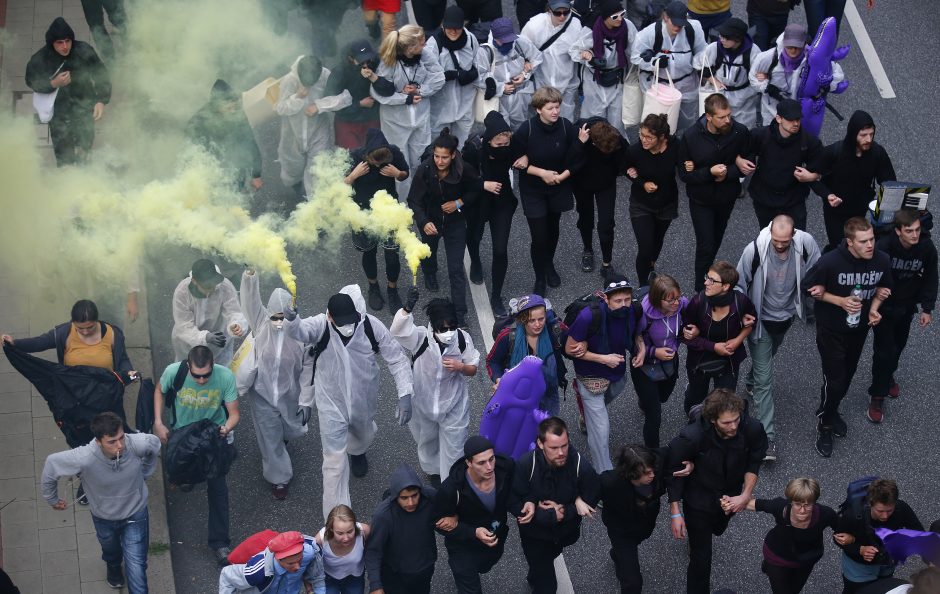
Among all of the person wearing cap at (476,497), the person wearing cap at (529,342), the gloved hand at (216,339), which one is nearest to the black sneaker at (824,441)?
the person wearing cap at (529,342)

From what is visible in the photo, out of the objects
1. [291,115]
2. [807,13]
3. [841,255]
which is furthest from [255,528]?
[807,13]

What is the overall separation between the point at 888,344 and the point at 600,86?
369 centimetres

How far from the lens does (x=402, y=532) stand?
9.38 m

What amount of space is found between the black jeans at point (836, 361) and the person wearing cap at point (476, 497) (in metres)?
2.94

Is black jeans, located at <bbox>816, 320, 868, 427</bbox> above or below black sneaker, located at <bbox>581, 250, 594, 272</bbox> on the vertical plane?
below

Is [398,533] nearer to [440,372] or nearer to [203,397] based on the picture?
[440,372]

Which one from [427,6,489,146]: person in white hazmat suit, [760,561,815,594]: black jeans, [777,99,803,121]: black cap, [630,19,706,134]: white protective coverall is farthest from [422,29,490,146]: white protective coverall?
[760,561,815,594]: black jeans

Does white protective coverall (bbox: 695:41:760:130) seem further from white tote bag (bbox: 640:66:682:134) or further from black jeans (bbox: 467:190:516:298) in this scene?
black jeans (bbox: 467:190:516:298)

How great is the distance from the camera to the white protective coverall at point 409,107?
12.9m

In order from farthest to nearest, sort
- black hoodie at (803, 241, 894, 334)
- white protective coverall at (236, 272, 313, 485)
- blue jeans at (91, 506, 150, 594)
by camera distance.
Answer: black hoodie at (803, 241, 894, 334) → white protective coverall at (236, 272, 313, 485) → blue jeans at (91, 506, 150, 594)

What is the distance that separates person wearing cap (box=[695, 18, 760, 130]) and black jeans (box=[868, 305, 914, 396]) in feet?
8.62

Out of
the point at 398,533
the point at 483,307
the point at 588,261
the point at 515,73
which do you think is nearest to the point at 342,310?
the point at 398,533

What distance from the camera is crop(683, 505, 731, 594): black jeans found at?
385 inches

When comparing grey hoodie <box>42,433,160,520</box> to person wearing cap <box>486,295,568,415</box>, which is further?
person wearing cap <box>486,295,568,415</box>
